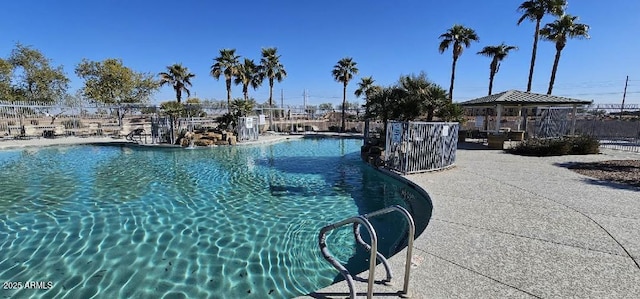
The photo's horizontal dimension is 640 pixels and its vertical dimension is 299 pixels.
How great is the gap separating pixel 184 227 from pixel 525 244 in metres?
5.60

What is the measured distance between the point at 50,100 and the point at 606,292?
165 ft

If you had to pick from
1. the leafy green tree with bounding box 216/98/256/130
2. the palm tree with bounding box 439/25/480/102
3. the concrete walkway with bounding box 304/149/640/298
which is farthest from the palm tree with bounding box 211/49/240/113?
the concrete walkway with bounding box 304/149/640/298

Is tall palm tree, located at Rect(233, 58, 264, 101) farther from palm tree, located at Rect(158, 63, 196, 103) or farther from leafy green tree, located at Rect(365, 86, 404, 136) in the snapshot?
leafy green tree, located at Rect(365, 86, 404, 136)

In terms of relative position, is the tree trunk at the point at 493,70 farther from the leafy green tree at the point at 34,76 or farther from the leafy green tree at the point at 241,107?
the leafy green tree at the point at 34,76

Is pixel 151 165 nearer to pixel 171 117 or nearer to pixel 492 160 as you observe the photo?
pixel 171 117

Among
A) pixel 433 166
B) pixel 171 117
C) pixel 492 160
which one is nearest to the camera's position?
pixel 433 166

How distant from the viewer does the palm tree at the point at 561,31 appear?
65.7 feet

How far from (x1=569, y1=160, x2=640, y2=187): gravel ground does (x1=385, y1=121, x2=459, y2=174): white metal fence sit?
3.78 metres

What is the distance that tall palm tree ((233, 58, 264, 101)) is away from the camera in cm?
3103

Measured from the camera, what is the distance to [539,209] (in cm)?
533

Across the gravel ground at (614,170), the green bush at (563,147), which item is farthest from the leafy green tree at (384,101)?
the gravel ground at (614,170)

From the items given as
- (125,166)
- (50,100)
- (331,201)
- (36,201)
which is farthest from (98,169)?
(50,100)

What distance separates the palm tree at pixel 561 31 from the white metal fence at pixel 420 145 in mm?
17535

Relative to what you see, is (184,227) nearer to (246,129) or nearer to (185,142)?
(185,142)
